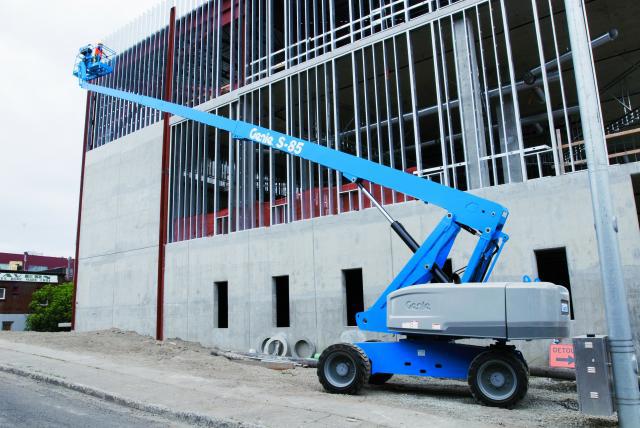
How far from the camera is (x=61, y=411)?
8062 mm

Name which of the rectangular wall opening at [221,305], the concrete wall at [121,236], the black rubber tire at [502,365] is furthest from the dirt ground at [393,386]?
the concrete wall at [121,236]

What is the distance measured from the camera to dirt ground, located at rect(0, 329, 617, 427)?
7609 mm

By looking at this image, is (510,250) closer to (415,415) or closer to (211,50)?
(415,415)

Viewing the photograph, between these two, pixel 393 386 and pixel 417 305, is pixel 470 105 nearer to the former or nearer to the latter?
pixel 417 305

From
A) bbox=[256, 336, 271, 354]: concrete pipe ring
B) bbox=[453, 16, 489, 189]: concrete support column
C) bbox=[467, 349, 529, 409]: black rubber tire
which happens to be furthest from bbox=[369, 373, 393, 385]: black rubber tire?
bbox=[256, 336, 271, 354]: concrete pipe ring

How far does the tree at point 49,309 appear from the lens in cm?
5175

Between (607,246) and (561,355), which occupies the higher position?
(607,246)

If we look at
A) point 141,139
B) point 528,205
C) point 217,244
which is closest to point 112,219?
point 141,139

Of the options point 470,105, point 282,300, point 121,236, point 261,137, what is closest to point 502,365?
point 261,137

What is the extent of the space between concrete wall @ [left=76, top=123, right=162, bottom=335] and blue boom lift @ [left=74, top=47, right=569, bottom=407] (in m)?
13.5

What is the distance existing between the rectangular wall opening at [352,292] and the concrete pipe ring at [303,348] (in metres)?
1.35

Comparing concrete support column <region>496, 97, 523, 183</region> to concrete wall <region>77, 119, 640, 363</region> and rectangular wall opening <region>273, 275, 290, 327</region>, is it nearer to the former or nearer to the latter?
concrete wall <region>77, 119, 640, 363</region>

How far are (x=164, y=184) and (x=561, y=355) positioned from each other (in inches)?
655

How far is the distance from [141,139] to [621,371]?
21420mm
